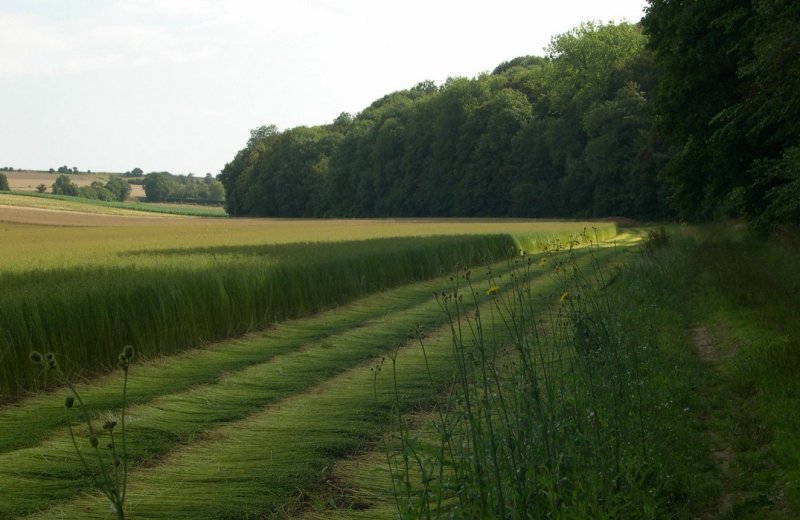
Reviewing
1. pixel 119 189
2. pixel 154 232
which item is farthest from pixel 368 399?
pixel 119 189

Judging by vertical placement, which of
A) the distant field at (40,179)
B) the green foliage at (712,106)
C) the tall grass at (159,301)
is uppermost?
the distant field at (40,179)

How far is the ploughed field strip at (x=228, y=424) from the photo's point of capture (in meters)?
6.18

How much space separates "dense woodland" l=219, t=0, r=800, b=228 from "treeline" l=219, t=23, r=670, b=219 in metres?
0.14

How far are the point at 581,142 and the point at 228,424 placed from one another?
209 ft

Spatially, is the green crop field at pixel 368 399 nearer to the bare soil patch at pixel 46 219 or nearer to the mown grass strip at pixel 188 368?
the mown grass strip at pixel 188 368

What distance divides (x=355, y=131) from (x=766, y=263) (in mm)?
83999

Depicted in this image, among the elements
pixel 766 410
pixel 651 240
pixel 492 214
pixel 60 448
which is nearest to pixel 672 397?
pixel 766 410

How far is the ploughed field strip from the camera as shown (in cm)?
618

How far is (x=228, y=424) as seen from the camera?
8406 mm

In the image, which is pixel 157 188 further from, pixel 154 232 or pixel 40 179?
pixel 154 232

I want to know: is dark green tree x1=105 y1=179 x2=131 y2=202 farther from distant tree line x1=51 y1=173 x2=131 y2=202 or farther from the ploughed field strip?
the ploughed field strip

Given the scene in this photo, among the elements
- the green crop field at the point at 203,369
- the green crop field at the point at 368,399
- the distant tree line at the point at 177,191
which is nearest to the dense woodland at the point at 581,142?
the green crop field at the point at 368,399

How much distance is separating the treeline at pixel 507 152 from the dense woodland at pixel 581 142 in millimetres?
138

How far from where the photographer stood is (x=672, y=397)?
803cm
